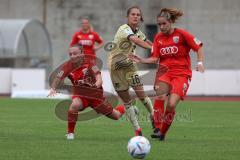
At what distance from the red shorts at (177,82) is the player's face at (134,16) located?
1.08 m

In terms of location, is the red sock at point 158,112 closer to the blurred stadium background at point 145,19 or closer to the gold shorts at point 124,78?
the gold shorts at point 124,78

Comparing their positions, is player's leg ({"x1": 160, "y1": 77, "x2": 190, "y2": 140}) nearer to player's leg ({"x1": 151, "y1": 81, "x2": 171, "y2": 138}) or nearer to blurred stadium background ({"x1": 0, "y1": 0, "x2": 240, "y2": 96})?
player's leg ({"x1": 151, "y1": 81, "x2": 171, "y2": 138})

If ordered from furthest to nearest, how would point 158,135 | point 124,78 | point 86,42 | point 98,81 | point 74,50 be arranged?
point 86,42
point 124,78
point 158,135
point 74,50
point 98,81

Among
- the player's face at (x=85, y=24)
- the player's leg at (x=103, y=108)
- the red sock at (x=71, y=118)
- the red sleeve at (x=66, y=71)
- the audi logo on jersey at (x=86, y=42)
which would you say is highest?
the red sleeve at (x=66, y=71)

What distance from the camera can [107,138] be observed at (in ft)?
46.3

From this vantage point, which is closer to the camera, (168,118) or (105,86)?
(168,118)

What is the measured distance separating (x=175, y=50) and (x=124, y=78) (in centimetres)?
124

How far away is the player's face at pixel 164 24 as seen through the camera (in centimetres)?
1352

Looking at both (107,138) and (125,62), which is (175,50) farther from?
(107,138)

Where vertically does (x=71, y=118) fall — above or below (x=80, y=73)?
below

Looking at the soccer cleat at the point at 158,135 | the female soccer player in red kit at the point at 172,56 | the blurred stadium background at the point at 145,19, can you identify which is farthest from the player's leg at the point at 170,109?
the blurred stadium background at the point at 145,19

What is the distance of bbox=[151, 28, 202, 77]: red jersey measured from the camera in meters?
13.6

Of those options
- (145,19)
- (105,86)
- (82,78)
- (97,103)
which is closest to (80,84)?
(82,78)

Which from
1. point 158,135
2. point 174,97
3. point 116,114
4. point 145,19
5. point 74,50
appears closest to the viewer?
point 174,97
